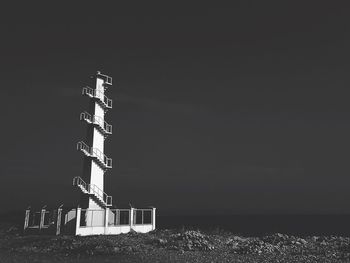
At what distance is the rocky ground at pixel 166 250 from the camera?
25375 millimetres

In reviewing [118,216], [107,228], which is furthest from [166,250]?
[118,216]

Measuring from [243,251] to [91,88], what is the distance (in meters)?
26.6

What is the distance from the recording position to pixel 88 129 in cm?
4428

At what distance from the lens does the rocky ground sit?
2538cm

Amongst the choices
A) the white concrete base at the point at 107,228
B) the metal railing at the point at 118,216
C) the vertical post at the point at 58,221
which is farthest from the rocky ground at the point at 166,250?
the metal railing at the point at 118,216

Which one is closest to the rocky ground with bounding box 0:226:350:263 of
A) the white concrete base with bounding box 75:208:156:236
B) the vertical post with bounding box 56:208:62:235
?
the white concrete base with bounding box 75:208:156:236

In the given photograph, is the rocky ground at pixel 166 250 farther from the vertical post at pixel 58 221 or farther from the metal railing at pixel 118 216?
the metal railing at pixel 118 216

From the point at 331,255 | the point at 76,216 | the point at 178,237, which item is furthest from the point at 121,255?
the point at 331,255

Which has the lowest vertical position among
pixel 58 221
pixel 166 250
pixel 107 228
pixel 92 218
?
pixel 166 250

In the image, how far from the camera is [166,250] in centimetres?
2956

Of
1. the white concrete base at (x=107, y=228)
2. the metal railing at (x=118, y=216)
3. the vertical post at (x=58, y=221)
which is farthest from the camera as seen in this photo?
the metal railing at (x=118, y=216)

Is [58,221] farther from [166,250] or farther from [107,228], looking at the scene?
[166,250]

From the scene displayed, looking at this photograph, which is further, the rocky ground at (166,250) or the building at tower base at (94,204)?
the building at tower base at (94,204)

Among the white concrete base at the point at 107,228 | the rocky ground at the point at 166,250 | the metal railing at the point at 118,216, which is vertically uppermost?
the metal railing at the point at 118,216
